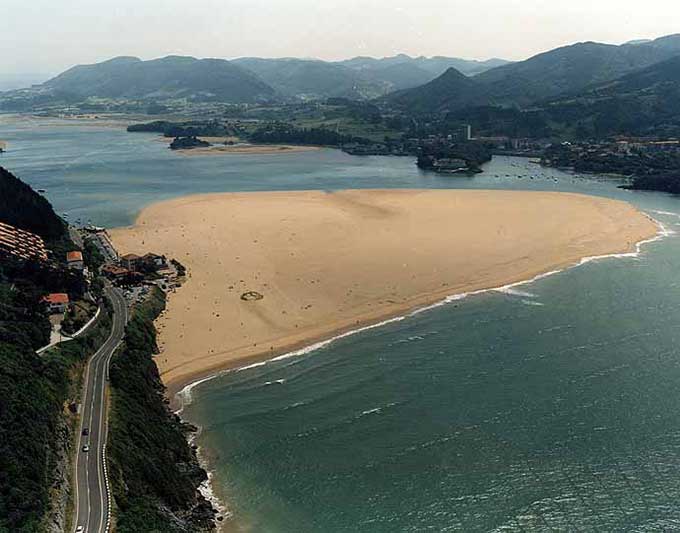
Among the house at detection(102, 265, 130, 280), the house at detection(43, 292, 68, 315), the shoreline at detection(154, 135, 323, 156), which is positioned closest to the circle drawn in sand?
the house at detection(102, 265, 130, 280)

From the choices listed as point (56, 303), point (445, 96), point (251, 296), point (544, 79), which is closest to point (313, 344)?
point (251, 296)

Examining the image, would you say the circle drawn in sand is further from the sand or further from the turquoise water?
the turquoise water

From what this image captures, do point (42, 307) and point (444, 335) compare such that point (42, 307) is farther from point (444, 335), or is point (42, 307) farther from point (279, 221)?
point (279, 221)

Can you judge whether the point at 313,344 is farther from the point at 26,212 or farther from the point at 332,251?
the point at 26,212

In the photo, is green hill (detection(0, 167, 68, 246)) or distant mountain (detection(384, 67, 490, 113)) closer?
green hill (detection(0, 167, 68, 246))

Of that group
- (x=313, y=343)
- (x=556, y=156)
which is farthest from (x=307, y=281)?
(x=556, y=156)

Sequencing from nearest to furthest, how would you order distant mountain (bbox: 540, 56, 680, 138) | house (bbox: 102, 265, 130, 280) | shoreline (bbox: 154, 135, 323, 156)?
house (bbox: 102, 265, 130, 280), distant mountain (bbox: 540, 56, 680, 138), shoreline (bbox: 154, 135, 323, 156)
